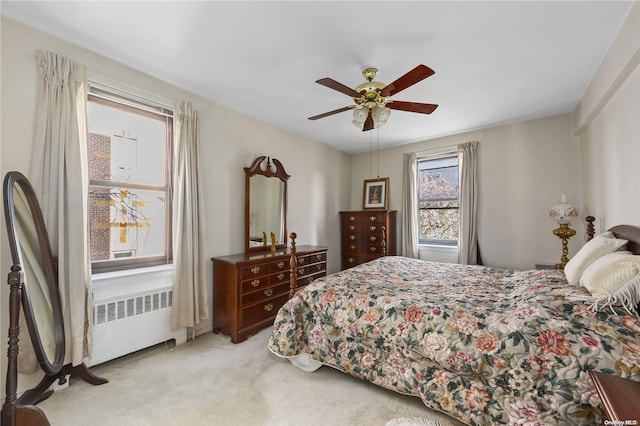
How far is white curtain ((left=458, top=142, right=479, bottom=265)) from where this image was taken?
394 centimetres

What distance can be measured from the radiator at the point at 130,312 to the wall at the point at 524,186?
3.50 metres

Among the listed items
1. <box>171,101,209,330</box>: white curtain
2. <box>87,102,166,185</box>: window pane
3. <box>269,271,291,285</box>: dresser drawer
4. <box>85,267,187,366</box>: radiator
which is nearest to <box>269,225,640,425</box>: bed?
<box>269,271,291,285</box>: dresser drawer

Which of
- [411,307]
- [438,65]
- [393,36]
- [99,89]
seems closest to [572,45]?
[438,65]

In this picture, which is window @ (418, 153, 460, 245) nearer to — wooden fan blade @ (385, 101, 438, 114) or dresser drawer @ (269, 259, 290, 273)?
wooden fan blade @ (385, 101, 438, 114)

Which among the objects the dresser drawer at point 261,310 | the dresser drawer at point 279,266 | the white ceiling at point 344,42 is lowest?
the dresser drawer at point 261,310

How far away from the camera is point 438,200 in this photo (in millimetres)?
4457

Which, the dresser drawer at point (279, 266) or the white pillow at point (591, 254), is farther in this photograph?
the dresser drawer at point (279, 266)

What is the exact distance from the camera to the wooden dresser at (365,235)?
15.0 feet

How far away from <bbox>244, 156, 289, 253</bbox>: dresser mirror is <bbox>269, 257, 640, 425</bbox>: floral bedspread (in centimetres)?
146

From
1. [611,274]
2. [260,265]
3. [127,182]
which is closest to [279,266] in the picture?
[260,265]

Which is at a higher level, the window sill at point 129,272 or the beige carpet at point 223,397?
the window sill at point 129,272

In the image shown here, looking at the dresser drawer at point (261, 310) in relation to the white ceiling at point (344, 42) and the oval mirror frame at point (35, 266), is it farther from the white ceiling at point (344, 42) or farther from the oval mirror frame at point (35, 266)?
the white ceiling at point (344, 42)

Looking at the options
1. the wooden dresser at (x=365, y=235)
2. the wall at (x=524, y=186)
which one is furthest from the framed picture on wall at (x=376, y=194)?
the wall at (x=524, y=186)

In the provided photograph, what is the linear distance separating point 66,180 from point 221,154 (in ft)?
4.80
